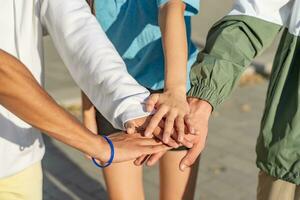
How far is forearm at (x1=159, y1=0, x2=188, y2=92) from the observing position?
1953 mm

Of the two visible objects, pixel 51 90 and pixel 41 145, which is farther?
pixel 51 90

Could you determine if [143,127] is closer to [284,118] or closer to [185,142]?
[185,142]

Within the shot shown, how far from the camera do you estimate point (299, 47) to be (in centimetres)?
184

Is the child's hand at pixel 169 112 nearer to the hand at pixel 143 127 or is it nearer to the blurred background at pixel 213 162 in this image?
the hand at pixel 143 127

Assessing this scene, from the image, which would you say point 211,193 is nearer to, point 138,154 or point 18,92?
point 138,154

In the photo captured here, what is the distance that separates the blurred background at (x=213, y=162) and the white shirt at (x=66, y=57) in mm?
1980

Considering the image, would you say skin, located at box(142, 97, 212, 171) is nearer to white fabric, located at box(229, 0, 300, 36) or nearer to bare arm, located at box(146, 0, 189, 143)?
bare arm, located at box(146, 0, 189, 143)

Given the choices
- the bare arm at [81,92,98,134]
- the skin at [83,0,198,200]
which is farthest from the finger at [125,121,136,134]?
the bare arm at [81,92,98,134]

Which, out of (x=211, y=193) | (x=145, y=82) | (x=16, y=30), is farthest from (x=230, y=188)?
(x=16, y=30)

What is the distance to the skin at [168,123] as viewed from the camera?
5.76 ft

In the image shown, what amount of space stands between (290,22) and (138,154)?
64cm

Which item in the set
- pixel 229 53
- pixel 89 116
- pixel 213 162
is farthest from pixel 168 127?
pixel 213 162

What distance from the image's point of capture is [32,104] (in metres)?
1.50

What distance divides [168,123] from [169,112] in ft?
0.16
